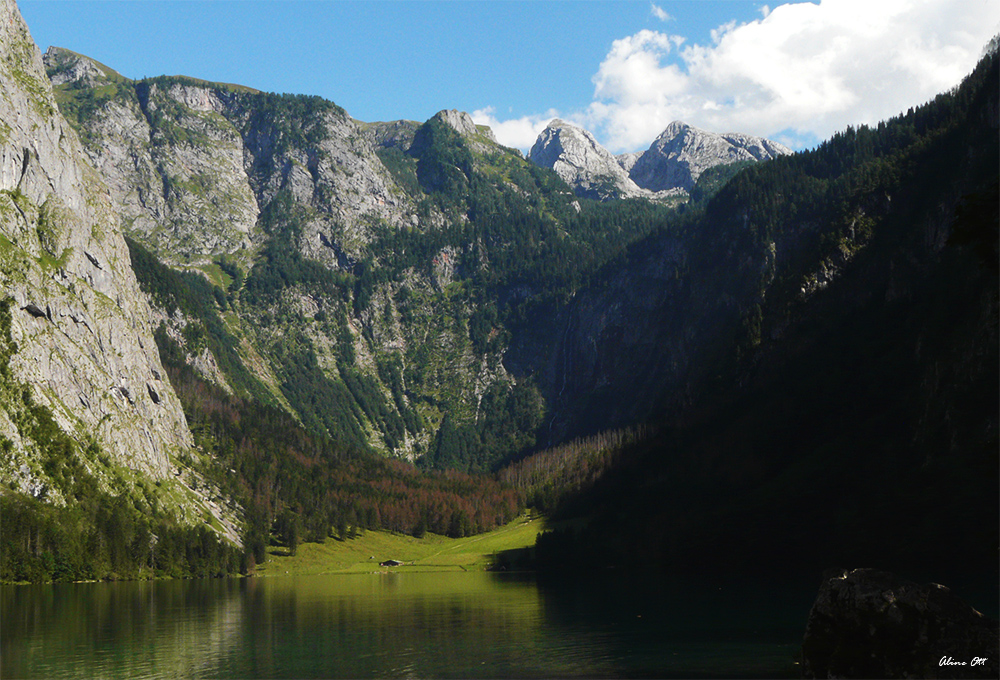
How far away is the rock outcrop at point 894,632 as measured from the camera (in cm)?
5212

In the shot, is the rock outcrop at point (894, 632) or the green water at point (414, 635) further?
the green water at point (414, 635)

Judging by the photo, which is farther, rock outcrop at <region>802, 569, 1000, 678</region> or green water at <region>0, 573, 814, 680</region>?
green water at <region>0, 573, 814, 680</region>

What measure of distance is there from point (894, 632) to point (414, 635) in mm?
68082

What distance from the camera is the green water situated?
84062 mm

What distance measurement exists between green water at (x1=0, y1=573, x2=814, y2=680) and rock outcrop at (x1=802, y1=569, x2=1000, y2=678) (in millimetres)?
16748

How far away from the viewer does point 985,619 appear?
175 ft

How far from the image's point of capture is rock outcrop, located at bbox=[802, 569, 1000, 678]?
5212cm

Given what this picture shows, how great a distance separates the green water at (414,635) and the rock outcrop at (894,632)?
16.7 meters

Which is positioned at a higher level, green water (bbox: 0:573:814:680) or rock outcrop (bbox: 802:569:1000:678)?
rock outcrop (bbox: 802:569:1000:678)

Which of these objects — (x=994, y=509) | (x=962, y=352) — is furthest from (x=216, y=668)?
(x=962, y=352)

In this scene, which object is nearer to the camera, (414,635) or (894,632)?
(894,632)

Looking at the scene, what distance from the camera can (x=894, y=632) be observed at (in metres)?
54.7

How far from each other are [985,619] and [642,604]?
9598cm

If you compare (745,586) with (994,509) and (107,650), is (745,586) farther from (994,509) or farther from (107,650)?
(107,650)
